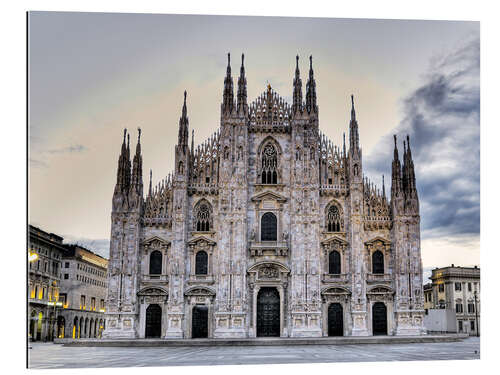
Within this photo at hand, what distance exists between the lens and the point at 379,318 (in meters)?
42.1

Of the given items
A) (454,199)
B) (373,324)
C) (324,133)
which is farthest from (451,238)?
(324,133)

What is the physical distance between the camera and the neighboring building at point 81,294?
191 feet

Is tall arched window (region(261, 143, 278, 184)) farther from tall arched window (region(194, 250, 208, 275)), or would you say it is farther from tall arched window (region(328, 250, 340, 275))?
tall arched window (region(194, 250, 208, 275))

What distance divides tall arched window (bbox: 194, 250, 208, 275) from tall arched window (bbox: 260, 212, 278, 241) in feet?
13.6

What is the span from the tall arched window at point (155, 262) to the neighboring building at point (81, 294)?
546 inches

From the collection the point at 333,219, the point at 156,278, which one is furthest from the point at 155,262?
the point at 333,219

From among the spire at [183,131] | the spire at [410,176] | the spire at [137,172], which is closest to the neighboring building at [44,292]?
the spire at [137,172]

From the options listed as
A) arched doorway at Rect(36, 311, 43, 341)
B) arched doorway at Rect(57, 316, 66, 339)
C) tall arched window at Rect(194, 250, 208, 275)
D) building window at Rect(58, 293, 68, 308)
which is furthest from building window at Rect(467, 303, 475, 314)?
building window at Rect(58, 293, 68, 308)

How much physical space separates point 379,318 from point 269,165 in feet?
43.2

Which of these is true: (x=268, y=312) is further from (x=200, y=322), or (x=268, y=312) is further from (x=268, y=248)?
(x=200, y=322)

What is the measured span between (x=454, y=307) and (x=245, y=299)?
18002 millimetres

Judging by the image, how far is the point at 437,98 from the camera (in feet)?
102

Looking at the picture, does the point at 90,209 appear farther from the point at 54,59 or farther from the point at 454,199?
the point at 454,199

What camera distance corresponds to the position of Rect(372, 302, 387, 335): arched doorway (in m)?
41.9
